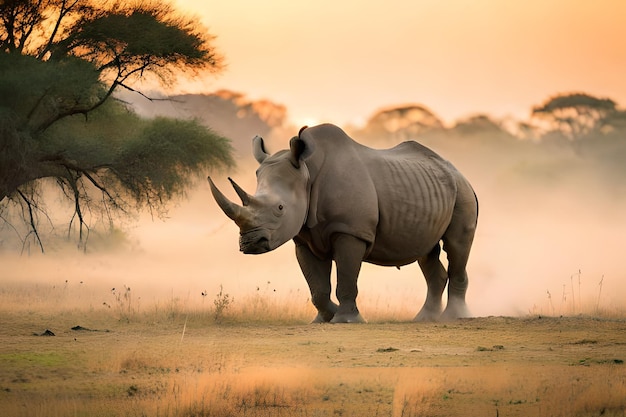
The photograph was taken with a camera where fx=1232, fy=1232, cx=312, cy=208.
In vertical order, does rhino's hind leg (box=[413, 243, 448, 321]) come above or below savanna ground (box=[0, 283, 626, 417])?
above

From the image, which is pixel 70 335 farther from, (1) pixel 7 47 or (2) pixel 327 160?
(1) pixel 7 47

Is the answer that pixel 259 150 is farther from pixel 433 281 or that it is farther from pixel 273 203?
pixel 433 281

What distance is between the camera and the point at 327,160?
14.6 meters

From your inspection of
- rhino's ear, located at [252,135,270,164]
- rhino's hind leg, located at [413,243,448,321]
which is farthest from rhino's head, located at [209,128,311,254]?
rhino's hind leg, located at [413,243,448,321]

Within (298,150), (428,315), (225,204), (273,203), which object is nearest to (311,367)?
(225,204)

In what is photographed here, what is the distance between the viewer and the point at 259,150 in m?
14.9

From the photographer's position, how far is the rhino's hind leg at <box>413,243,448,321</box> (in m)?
16.1

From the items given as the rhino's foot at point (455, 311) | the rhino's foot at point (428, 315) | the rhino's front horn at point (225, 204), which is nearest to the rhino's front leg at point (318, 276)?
the rhino's foot at point (428, 315)

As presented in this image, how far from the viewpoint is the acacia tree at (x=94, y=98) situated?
1883cm

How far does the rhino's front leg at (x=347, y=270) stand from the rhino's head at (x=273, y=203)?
0.62 m

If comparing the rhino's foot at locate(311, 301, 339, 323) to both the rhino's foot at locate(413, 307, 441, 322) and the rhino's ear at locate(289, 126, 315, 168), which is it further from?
the rhino's ear at locate(289, 126, 315, 168)

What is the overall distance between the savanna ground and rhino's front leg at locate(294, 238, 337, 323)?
490 mm

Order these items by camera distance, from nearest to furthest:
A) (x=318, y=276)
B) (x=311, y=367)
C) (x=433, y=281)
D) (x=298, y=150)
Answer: (x=311, y=367) < (x=298, y=150) < (x=318, y=276) < (x=433, y=281)

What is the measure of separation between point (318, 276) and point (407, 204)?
1461 mm
